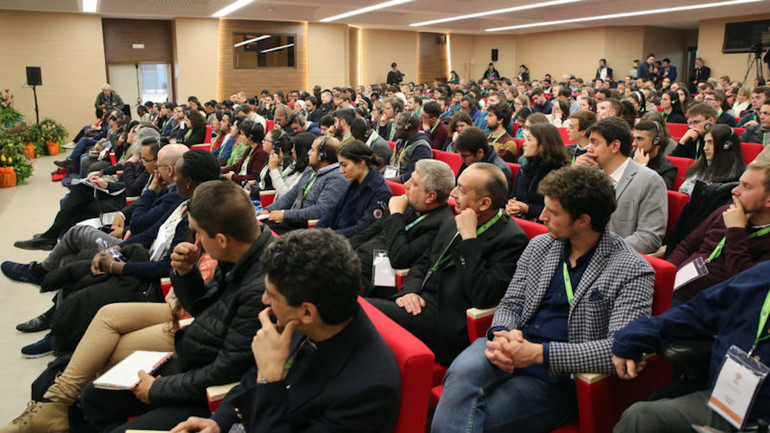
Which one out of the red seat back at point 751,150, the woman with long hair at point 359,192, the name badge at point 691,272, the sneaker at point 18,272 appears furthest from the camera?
the red seat back at point 751,150

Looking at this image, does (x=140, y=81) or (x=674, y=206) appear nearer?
(x=674, y=206)

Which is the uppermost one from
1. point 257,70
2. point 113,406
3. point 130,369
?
point 257,70

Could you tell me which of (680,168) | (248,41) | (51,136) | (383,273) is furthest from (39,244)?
(248,41)

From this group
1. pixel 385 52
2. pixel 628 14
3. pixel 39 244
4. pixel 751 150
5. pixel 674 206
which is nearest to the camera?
pixel 674 206

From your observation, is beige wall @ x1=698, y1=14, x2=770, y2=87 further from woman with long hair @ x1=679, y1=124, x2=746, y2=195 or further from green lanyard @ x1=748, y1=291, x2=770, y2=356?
green lanyard @ x1=748, y1=291, x2=770, y2=356

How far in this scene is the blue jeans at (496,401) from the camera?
1831mm

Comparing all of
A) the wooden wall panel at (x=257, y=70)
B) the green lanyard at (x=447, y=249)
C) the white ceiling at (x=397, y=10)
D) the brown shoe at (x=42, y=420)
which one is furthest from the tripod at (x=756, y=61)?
the brown shoe at (x=42, y=420)

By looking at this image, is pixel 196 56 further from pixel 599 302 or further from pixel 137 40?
pixel 599 302

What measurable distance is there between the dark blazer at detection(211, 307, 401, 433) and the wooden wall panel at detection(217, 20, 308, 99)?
16.9 meters

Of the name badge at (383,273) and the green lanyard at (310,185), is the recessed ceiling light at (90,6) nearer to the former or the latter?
the green lanyard at (310,185)

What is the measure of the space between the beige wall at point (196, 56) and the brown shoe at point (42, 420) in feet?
50.6

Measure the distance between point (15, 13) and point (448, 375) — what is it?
1622cm

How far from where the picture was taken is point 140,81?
1659cm

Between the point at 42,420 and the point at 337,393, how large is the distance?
1591mm
